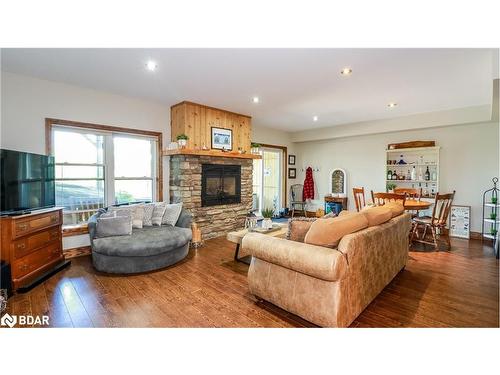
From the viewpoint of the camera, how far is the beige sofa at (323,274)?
189 centimetres

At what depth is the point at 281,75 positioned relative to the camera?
10.9 ft

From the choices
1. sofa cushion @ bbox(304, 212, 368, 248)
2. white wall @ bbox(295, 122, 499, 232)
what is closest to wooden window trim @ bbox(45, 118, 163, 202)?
sofa cushion @ bbox(304, 212, 368, 248)

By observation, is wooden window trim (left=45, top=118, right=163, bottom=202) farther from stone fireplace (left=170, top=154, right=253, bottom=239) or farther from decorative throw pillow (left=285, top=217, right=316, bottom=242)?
decorative throw pillow (left=285, top=217, right=316, bottom=242)

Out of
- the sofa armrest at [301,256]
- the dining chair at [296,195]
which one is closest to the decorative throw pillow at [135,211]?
the sofa armrest at [301,256]

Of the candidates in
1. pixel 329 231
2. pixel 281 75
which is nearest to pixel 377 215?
pixel 329 231

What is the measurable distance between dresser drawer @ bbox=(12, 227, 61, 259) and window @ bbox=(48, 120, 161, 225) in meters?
0.72

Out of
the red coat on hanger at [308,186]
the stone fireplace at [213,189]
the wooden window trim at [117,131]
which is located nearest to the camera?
the wooden window trim at [117,131]

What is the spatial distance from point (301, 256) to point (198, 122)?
3532 mm

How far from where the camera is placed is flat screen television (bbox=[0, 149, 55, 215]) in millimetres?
2754

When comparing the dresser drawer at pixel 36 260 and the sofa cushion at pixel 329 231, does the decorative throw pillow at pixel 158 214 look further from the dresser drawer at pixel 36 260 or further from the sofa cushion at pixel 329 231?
the sofa cushion at pixel 329 231

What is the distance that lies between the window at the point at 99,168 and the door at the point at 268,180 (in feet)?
10.2

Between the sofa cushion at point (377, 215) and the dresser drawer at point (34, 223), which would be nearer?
the sofa cushion at point (377, 215)
